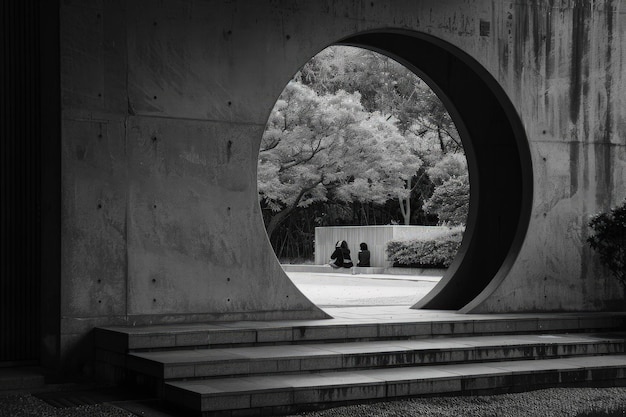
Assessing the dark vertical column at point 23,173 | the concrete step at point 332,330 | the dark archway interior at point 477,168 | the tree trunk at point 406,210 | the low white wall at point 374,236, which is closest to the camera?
the concrete step at point 332,330

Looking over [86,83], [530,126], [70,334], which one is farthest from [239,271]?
[530,126]

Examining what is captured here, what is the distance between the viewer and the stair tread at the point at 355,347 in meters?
6.20

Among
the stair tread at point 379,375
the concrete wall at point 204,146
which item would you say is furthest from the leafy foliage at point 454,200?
the stair tread at point 379,375

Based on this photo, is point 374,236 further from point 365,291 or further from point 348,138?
point 365,291

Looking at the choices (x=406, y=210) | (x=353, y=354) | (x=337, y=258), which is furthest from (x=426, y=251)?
(x=353, y=354)

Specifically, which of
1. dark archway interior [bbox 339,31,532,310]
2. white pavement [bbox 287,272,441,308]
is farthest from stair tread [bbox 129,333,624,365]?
white pavement [bbox 287,272,441,308]

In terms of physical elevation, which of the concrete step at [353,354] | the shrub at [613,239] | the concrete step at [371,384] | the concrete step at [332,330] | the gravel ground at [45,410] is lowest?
the gravel ground at [45,410]

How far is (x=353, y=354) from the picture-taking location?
21.2 ft

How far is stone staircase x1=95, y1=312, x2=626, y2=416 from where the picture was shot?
18.7ft

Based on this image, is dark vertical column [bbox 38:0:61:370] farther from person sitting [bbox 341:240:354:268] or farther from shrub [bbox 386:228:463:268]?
person sitting [bbox 341:240:354:268]

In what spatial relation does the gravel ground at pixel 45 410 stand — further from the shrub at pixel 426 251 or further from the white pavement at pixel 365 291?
the shrub at pixel 426 251

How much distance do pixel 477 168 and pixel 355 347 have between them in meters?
3.64

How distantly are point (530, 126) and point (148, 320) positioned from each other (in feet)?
14.0

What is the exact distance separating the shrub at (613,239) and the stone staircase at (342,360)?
2.77ft
